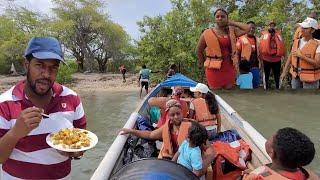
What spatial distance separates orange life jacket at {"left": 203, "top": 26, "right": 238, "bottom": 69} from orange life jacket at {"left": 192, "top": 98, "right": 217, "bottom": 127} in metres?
2.03

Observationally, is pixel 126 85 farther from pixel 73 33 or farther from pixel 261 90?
pixel 261 90

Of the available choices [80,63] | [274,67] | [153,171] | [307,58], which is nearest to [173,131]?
[153,171]

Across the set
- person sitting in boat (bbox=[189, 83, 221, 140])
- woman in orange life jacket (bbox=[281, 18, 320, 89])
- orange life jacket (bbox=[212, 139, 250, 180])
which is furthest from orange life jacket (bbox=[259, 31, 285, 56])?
orange life jacket (bbox=[212, 139, 250, 180])

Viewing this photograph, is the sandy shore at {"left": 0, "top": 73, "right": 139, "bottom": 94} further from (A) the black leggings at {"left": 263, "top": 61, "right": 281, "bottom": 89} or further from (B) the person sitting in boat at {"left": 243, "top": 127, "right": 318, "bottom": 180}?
(B) the person sitting in boat at {"left": 243, "top": 127, "right": 318, "bottom": 180}

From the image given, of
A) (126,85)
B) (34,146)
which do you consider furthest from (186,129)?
(126,85)

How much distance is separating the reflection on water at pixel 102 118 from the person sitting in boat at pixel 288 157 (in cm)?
764

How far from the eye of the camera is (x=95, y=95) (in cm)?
2622

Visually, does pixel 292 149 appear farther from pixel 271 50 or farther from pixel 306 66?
pixel 271 50

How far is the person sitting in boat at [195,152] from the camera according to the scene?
12.3ft

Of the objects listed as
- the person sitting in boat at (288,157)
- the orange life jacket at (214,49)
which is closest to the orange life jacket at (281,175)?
the person sitting in boat at (288,157)

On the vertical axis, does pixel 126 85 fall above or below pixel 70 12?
below

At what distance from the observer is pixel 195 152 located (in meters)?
3.77

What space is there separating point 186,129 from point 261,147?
69 cm

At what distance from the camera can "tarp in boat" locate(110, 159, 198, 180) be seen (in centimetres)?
272
